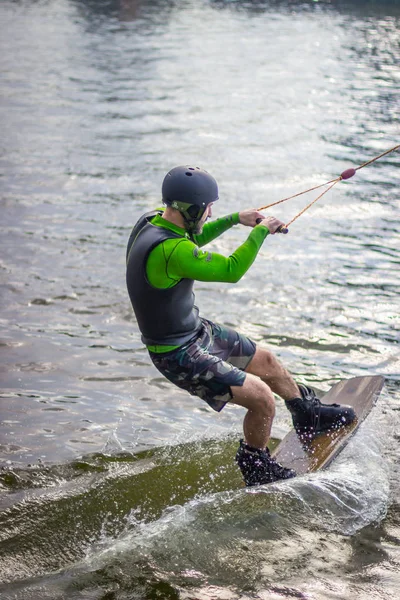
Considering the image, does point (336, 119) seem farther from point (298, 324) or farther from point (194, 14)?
point (194, 14)

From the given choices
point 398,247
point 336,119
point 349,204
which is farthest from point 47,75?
point 398,247

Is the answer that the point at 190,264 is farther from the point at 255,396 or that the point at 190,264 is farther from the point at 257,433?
the point at 257,433

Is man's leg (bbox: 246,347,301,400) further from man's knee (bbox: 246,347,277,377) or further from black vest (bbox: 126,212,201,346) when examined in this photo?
black vest (bbox: 126,212,201,346)

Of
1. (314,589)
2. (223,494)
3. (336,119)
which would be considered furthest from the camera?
(336,119)

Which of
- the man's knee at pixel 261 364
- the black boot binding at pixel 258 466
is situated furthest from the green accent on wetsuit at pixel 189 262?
the black boot binding at pixel 258 466

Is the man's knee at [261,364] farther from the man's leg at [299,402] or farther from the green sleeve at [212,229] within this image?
the green sleeve at [212,229]

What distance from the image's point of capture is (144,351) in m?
10.6

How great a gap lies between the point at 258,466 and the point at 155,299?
1.63m

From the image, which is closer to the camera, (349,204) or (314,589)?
(314,589)

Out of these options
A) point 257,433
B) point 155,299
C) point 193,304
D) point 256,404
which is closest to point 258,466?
point 257,433

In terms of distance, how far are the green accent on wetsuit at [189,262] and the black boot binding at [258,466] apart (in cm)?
148

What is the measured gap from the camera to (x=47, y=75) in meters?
28.6

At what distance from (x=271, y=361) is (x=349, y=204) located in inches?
389

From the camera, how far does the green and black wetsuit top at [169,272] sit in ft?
21.0
